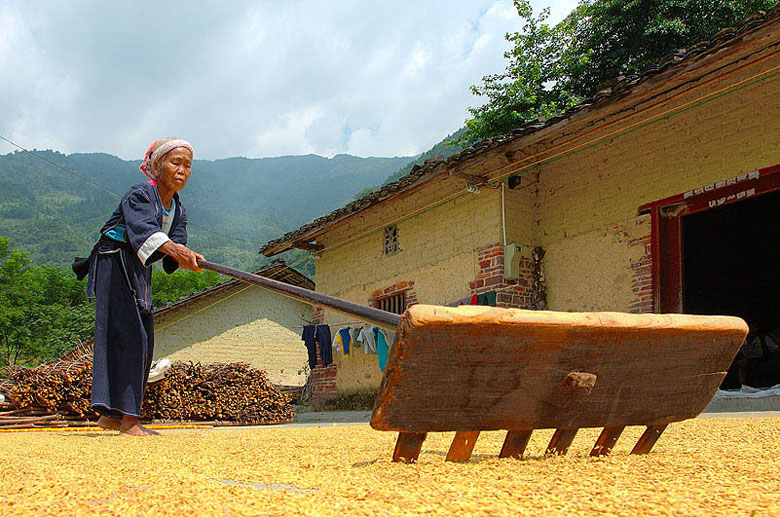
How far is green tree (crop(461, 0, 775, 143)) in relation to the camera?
1315 cm

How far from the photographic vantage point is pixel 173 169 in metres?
3.35


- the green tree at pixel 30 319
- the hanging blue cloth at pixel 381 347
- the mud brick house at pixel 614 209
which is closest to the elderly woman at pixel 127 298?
the mud brick house at pixel 614 209

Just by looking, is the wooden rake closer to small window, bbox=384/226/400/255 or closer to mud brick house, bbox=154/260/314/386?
small window, bbox=384/226/400/255

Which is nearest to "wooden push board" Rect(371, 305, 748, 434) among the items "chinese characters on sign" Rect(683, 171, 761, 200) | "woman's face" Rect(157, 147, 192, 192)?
"woman's face" Rect(157, 147, 192, 192)

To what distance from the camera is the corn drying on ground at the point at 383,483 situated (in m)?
1.16

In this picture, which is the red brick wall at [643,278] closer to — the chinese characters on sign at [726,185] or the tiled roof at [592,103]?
the chinese characters on sign at [726,185]

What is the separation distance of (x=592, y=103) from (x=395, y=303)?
179 inches

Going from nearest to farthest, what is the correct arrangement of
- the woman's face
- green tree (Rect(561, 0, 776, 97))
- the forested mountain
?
the woman's face, green tree (Rect(561, 0, 776, 97)), the forested mountain

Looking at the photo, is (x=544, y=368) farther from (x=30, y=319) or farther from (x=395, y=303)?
(x=30, y=319)

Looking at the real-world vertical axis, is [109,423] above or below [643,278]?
below

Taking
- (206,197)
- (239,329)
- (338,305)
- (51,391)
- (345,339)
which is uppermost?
(206,197)

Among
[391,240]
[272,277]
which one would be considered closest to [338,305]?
[391,240]

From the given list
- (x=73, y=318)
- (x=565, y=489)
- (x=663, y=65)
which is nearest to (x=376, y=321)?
(x=565, y=489)

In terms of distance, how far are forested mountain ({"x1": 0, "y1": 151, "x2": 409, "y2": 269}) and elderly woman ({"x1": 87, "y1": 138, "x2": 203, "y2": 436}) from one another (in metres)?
44.9
